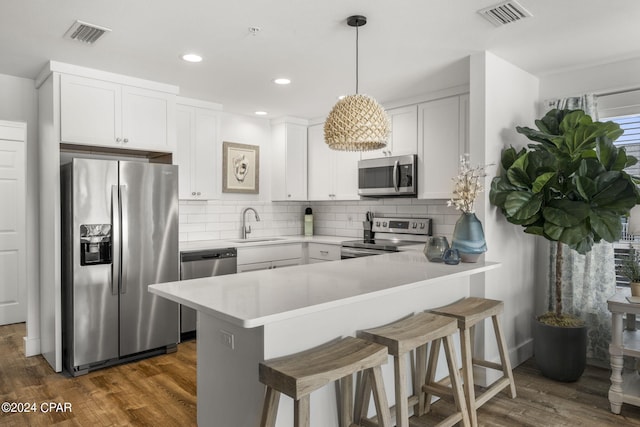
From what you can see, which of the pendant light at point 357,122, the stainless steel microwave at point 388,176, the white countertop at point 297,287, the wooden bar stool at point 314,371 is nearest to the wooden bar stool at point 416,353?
the wooden bar stool at point 314,371

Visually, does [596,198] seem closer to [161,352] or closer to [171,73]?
[171,73]

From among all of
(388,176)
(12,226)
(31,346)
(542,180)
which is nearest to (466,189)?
(542,180)

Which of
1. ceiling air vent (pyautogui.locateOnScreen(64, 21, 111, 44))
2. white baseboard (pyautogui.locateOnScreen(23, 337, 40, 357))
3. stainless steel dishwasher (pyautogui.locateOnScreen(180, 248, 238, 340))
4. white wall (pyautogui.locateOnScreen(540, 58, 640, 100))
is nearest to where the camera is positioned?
ceiling air vent (pyautogui.locateOnScreen(64, 21, 111, 44))

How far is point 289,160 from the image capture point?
5352mm

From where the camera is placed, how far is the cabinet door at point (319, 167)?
5281 mm

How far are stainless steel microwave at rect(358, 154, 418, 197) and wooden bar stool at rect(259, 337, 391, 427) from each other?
2.60 meters

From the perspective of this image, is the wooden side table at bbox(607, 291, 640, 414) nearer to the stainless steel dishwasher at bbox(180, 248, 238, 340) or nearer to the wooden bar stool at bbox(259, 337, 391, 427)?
the wooden bar stool at bbox(259, 337, 391, 427)

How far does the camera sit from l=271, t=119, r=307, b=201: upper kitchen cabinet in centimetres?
534

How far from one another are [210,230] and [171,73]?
1.99 m

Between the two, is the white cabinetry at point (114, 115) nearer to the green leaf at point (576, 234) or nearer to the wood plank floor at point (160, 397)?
the wood plank floor at point (160, 397)

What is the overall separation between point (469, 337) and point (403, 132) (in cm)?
249

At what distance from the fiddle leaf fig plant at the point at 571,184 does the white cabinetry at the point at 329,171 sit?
2038mm

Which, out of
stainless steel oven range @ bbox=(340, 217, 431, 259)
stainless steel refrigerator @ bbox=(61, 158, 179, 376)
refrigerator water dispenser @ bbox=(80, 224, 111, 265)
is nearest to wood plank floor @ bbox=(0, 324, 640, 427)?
stainless steel refrigerator @ bbox=(61, 158, 179, 376)

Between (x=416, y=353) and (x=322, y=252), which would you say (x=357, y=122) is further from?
(x=322, y=252)
